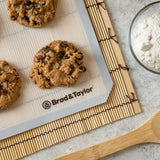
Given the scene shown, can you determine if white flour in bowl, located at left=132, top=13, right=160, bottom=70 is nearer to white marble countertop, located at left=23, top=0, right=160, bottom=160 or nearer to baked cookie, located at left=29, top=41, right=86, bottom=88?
white marble countertop, located at left=23, top=0, right=160, bottom=160

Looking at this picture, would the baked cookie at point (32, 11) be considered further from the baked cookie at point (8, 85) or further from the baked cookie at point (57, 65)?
the baked cookie at point (8, 85)

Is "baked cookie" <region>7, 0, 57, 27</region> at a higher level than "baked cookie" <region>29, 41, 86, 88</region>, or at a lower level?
higher

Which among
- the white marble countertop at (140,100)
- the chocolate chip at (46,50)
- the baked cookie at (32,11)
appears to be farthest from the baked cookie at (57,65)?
the white marble countertop at (140,100)

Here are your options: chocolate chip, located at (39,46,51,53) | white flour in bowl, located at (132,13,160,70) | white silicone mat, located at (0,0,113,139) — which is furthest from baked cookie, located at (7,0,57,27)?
white flour in bowl, located at (132,13,160,70)

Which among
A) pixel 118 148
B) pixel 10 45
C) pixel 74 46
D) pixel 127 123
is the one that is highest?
pixel 10 45

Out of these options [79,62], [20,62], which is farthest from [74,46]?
[20,62]

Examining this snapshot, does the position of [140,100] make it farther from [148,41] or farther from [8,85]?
[8,85]

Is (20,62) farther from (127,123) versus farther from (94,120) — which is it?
(127,123)
